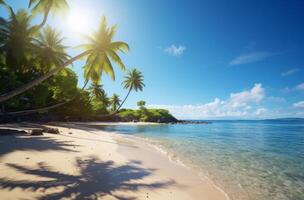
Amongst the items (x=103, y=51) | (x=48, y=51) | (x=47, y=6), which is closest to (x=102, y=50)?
(x=103, y=51)

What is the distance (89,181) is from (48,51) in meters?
20.8

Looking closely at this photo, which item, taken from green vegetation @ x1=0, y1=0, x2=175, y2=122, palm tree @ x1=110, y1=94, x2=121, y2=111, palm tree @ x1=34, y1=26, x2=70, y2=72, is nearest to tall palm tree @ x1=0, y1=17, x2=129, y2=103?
green vegetation @ x1=0, y1=0, x2=175, y2=122

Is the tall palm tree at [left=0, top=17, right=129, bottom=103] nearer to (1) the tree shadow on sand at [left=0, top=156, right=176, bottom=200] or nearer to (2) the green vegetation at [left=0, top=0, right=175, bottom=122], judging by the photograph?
(2) the green vegetation at [left=0, top=0, right=175, bottom=122]

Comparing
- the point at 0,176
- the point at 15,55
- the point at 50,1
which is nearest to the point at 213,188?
the point at 0,176

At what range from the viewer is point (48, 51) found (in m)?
22.7

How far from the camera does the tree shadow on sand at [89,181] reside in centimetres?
522

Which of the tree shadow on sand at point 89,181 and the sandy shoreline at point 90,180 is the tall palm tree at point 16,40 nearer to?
the sandy shoreline at point 90,180

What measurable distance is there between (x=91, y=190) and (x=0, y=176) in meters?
2.80

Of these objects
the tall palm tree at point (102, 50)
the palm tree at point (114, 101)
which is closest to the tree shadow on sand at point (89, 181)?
the tall palm tree at point (102, 50)

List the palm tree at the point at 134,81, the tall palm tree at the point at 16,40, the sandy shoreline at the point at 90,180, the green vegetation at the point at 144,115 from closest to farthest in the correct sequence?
the sandy shoreline at the point at 90,180, the tall palm tree at the point at 16,40, the palm tree at the point at 134,81, the green vegetation at the point at 144,115

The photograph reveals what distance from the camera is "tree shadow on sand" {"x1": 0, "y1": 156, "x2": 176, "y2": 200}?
5.22 metres

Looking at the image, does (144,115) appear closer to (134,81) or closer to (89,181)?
(134,81)

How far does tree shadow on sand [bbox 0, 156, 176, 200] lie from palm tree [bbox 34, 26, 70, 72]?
18.0m

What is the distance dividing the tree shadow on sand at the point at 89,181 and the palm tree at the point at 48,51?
59.2 ft
